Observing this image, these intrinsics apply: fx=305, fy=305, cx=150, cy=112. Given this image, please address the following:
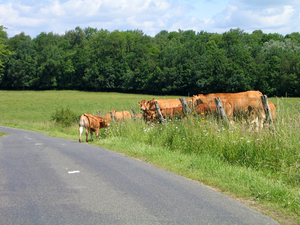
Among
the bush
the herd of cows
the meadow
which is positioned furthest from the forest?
the meadow

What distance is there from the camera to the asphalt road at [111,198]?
4500mm

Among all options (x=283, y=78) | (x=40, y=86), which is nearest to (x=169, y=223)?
(x=283, y=78)

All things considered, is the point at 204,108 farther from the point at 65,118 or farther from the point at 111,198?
the point at 65,118

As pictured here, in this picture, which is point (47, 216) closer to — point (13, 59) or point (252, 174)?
point (252, 174)

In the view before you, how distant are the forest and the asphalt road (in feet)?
222

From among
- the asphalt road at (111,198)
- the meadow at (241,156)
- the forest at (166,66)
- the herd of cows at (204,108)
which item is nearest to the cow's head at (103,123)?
the herd of cows at (204,108)

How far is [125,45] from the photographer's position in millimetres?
115750

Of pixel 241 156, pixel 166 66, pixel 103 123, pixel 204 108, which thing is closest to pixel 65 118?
pixel 103 123

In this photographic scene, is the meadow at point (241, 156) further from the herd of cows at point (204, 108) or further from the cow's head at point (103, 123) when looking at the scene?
the cow's head at point (103, 123)

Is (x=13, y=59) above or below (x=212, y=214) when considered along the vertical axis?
above

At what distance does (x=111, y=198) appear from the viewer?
544cm

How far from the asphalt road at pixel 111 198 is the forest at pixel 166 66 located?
67582 millimetres

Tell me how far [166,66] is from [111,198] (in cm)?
9133

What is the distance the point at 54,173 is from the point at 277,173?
5.19m
